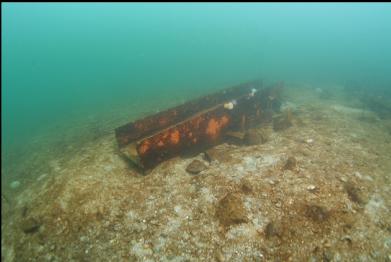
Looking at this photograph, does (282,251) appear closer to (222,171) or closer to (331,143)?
(222,171)

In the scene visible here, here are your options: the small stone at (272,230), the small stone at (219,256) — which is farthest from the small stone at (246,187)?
the small stone at (219,256)

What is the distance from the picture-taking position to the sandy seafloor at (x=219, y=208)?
3.38 m

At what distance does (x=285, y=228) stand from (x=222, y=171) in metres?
1.74

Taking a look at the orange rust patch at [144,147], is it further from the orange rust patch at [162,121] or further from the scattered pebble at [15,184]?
the scattered pebble at [15,184]

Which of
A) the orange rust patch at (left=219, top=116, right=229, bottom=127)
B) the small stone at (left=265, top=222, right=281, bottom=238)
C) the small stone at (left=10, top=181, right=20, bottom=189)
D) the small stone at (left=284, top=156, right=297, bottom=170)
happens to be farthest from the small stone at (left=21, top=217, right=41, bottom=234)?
the small stone at (left=284, top=156, right=297, bottom=170)

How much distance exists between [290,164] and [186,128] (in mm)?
2464

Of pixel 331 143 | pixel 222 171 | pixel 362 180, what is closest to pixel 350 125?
pixel 331 143

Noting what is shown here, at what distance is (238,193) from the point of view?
14.0 ft

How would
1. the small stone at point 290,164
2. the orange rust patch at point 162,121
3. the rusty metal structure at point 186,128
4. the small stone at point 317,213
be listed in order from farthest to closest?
the orange rust patch at point 162,121
the rusty metal structure at point 186,128
the small stone at point 290,164
the small stone at point 317,213

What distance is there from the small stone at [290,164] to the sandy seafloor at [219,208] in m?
0.04

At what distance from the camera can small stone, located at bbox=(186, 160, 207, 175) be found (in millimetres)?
5068

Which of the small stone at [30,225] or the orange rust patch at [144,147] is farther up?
the orange rust patch at [144,147]

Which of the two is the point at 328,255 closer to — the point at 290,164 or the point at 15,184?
the point at 290,164

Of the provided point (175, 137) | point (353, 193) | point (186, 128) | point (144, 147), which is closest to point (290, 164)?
point (353, 193)
